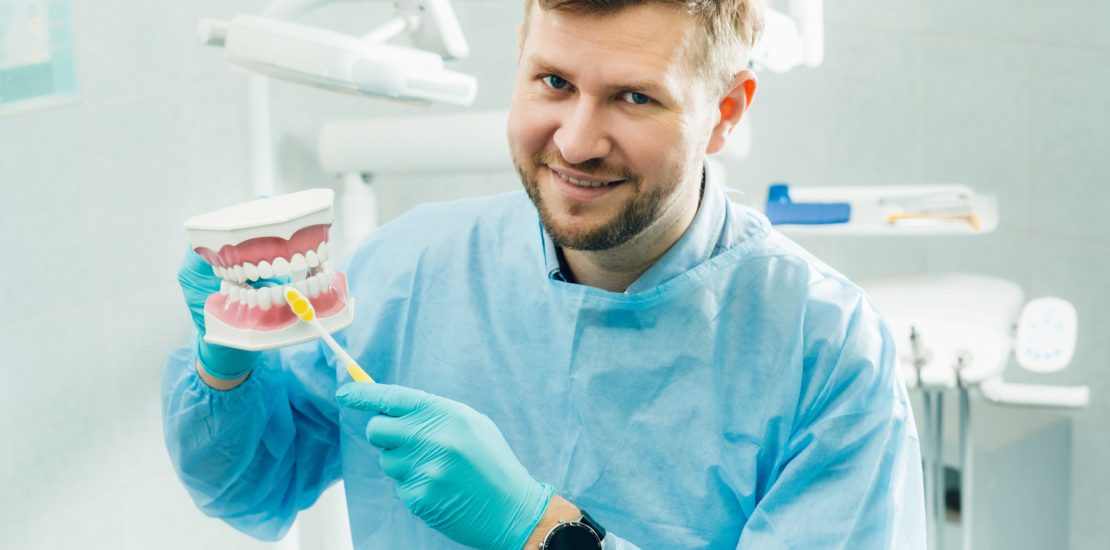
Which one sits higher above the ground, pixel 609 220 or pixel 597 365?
pixel 609 220

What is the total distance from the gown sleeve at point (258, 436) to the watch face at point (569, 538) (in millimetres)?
385

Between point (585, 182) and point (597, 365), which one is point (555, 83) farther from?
point (597, 365)

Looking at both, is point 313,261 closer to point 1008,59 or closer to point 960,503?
point 960,503

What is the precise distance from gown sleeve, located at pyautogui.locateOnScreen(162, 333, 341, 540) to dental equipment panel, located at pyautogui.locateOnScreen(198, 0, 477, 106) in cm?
33

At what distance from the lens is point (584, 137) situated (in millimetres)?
1385

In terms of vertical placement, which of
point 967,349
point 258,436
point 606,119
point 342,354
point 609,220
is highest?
point 606,119

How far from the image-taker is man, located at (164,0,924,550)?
1395mm

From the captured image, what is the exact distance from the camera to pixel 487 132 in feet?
7.45

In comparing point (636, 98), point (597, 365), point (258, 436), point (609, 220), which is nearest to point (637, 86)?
point (636, 98)

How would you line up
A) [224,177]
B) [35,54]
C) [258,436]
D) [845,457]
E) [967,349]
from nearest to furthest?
[845,457] → [258,436] → [35,54] → [967,349] → [224,177]

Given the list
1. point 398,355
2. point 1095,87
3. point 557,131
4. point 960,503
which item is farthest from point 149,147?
point 1095,87

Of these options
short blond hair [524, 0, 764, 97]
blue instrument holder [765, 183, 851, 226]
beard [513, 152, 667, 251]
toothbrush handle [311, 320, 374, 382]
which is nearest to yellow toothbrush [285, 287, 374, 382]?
toothbrush handle [311, 320, 374, 382]

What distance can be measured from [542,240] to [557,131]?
22 centimetres

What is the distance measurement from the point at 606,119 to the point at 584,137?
35 millimetres
